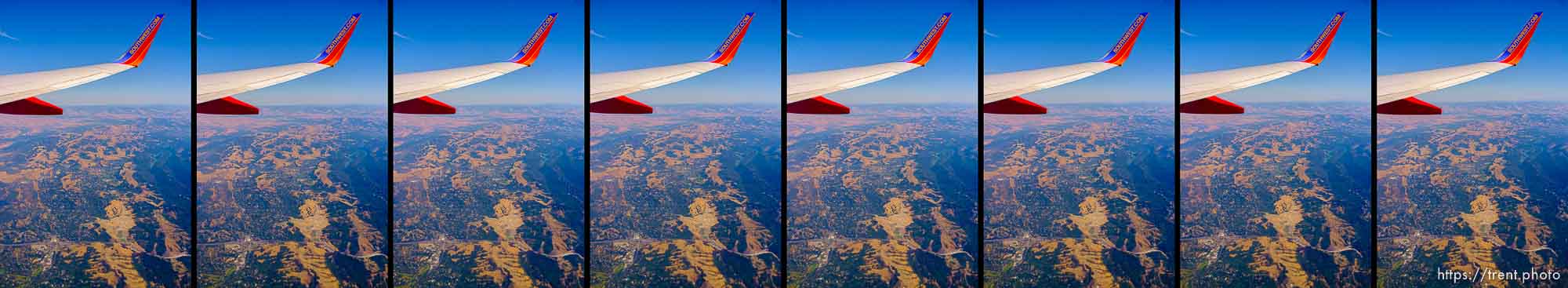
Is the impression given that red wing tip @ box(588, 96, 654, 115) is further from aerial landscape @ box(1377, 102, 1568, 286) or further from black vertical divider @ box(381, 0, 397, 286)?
aerial landscape @ box(1377, 102, 1568, 286)

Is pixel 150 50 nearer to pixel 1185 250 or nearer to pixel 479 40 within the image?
pixel 479 40

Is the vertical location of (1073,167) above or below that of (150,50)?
below

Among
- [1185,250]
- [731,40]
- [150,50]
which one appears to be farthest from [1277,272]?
[150,50]

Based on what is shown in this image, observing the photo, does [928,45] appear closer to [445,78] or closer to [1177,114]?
[1177,114]

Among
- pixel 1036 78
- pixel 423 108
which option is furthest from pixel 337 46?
pixel 1036 78

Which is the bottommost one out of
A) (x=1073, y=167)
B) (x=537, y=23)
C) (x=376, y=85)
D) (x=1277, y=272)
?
(x=1277, y=272)

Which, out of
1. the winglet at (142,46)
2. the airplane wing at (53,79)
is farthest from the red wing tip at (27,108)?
the winglet at (142,46)
